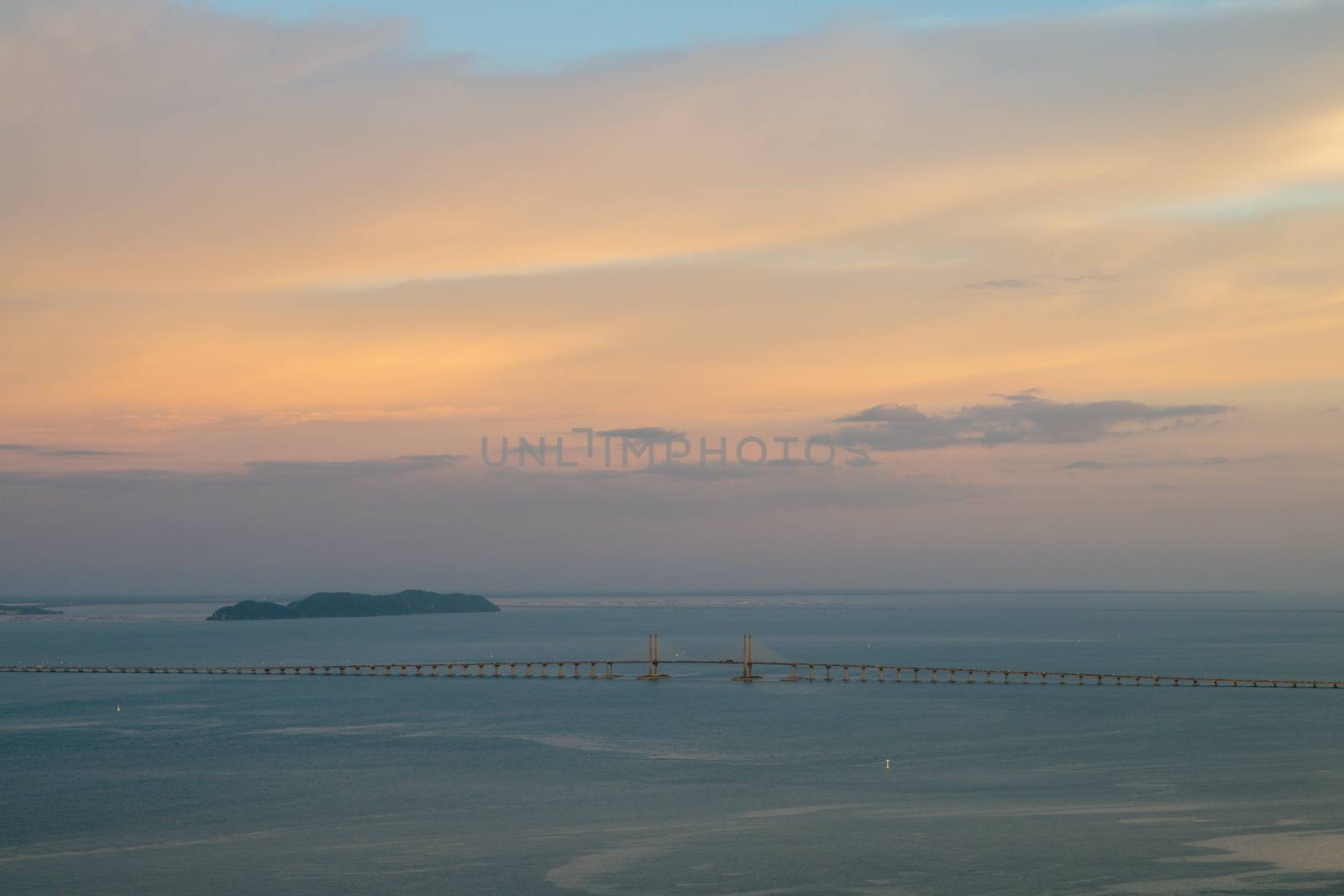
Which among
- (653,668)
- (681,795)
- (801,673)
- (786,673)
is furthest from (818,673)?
(681,795)

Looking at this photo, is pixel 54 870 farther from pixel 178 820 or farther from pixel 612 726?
pixel 612 726

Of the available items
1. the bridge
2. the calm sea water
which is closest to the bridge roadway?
the bridge

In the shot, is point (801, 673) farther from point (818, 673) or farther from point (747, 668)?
point (747, 668)

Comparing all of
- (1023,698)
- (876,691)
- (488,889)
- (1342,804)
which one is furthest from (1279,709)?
(488,889)

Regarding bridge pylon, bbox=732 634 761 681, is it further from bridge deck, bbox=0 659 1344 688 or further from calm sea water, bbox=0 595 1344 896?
calm sea water, bbox=0 595 1344 896

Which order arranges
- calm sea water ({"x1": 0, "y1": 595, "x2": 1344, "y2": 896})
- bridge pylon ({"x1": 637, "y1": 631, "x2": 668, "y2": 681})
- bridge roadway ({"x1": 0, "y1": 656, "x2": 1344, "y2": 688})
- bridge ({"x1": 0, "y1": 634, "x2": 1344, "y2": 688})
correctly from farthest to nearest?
bridge pylon ({"x1": 637, "y1": 631, "x2": 668, "y2": 681}) < bridge ({"x1": 0, "y1": 634, "x2": 1344, "y2": 688}) < bridge roadway ({"x1": 0, "y1": 656, "x2": 1344, "y2": 688}) < calm sea water ({"x1": 0, "y1": 595, "x2": 1344, "y2": 896})

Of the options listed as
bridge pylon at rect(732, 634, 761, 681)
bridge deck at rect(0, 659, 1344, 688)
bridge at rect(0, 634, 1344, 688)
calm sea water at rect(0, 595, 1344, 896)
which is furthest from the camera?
bridge pylon at rect(732, 634, 761, 681)
